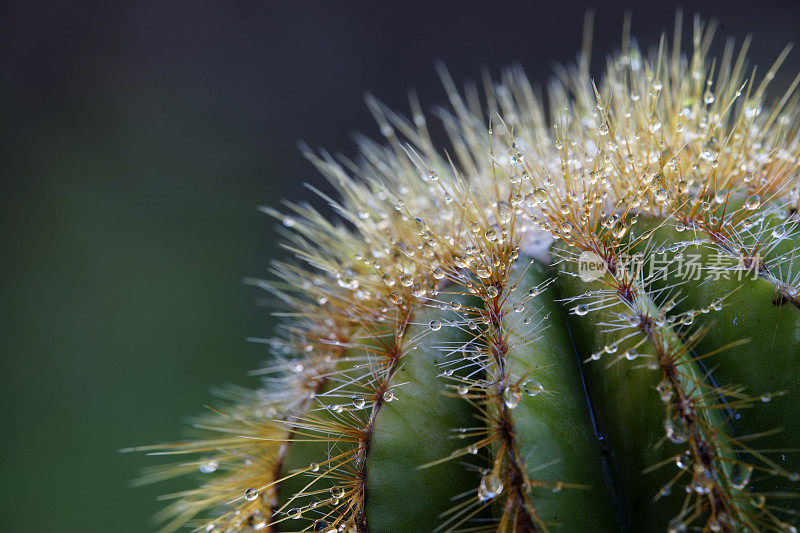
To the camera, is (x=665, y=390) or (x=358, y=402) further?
(x=358, y=402)

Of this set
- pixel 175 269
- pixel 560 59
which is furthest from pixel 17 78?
pixel 560 59

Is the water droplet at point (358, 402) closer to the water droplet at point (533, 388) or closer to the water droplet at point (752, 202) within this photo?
the water droplet at point (533, 388)

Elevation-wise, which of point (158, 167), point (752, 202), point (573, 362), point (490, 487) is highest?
point (158, 167)

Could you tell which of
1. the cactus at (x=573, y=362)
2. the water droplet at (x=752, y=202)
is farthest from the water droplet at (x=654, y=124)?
the water droplet at (x=752, y=202)

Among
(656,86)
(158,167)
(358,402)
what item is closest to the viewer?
(358,402)

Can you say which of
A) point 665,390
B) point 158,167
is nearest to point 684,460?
point 665,390

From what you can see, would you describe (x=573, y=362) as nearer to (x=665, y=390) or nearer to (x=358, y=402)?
(x=665, y=390)
